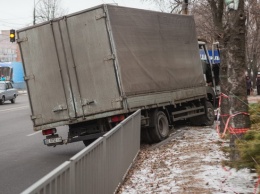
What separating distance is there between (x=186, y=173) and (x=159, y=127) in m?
4.28

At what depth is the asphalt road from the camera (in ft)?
25.7

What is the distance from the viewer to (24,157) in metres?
10.4

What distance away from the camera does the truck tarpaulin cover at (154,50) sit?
979 centimetres

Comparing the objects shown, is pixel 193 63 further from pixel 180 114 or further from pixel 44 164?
pixel 44 164

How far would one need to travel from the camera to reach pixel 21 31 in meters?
9.96

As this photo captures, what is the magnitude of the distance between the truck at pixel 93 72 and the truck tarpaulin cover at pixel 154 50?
2 cm

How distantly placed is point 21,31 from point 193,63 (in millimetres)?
5655

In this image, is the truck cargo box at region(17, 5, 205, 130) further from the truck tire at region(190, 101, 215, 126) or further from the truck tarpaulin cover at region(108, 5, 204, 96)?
the truck tire at region(190, 101, 215, 126)

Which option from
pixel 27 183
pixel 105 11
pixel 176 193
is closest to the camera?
pixel 176 193

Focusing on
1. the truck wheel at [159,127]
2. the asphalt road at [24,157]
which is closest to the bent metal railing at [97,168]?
the asphalt road at [24,157]

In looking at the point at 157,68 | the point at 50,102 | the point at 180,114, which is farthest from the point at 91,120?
the point at 180,114

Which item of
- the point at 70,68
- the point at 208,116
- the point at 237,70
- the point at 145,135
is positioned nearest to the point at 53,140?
the point at 70,68

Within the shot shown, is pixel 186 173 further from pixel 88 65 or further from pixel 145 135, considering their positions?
pixel 145 135

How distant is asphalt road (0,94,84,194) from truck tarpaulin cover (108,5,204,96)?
2506mm
